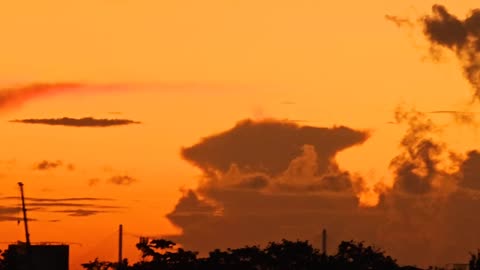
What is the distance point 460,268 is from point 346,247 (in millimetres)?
15014

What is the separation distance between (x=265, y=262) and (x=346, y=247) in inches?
376

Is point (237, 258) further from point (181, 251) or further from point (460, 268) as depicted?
point (460, 268)

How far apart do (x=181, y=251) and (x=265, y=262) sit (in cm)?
891

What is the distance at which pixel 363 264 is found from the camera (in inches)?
6944

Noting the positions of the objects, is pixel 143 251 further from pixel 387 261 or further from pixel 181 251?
pixel 387 261

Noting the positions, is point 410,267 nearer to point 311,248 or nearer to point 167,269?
point 311,248

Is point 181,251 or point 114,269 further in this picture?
point 114,269

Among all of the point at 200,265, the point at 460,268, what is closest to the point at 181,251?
the point at 200,265

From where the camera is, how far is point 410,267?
179375mm

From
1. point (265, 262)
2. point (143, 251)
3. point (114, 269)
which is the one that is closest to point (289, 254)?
point (265, 262)

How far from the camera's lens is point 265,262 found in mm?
176000

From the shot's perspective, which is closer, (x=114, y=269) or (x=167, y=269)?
(x=167, y=269)

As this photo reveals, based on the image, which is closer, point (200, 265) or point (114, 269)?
point (200, 265)

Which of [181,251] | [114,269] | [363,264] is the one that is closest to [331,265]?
[363,264]
